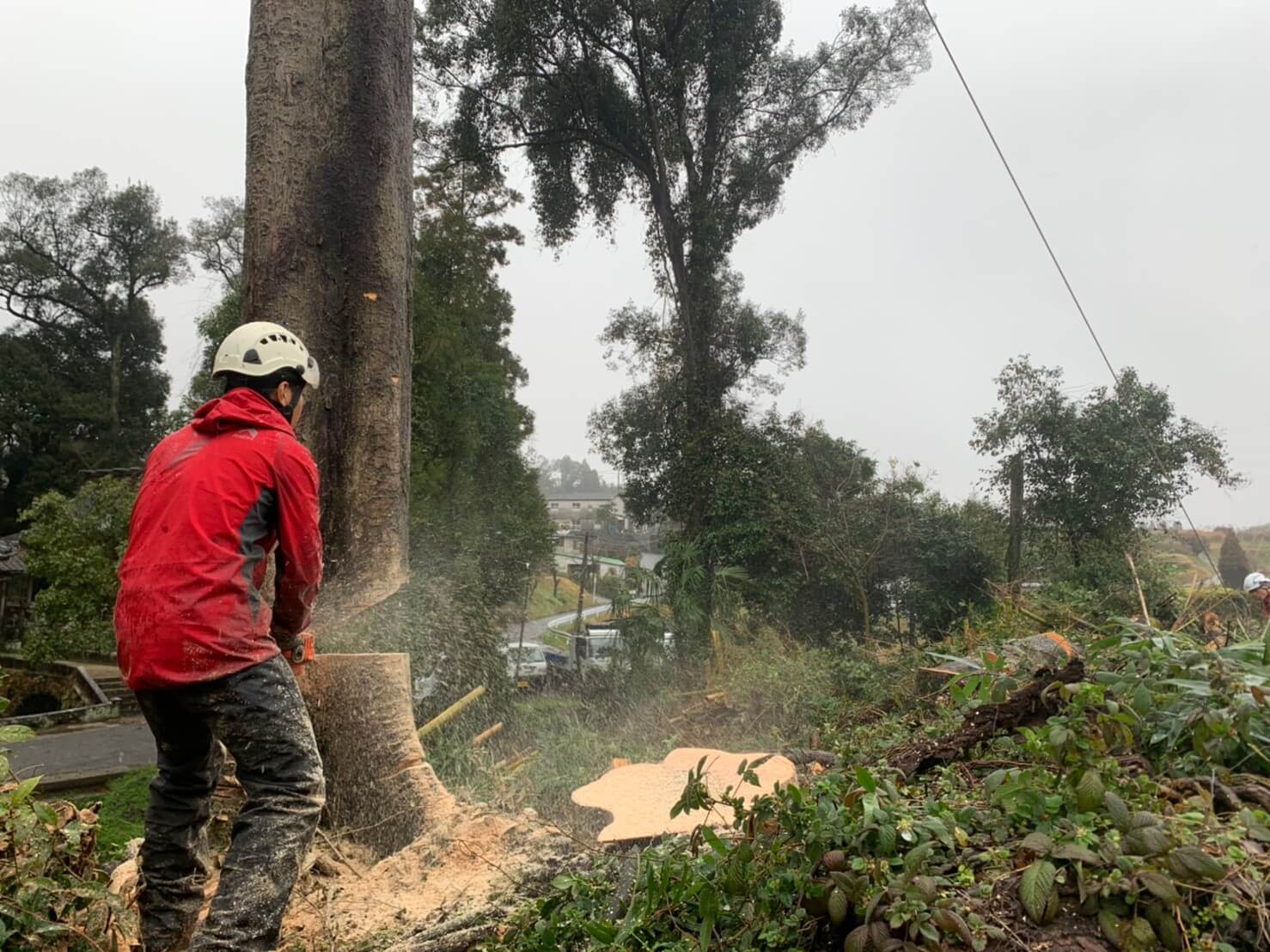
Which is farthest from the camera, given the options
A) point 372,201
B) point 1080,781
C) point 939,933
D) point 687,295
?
point 687,295

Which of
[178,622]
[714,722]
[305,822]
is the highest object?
[178,622]

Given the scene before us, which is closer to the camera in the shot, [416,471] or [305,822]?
[305,822]

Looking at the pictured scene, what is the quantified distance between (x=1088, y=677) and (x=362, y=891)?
2.58 m

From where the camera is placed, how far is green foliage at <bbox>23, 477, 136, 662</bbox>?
18.2 metres

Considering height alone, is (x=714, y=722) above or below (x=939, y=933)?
below

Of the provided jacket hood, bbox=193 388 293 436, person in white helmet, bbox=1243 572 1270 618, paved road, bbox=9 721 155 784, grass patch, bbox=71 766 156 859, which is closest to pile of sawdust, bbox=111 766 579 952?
jacket hood, bbox=193 388 293 436

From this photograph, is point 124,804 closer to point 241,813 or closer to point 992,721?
point 241,813

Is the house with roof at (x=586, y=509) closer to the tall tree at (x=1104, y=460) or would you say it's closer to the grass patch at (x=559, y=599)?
the grass patch at (x=559, y=599)

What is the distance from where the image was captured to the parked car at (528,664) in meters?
11.9

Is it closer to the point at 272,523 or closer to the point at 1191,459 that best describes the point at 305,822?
the point at 272,523

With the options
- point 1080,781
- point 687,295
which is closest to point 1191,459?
point 687,295

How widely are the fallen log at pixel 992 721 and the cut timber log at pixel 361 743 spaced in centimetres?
184

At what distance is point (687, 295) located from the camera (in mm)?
17781

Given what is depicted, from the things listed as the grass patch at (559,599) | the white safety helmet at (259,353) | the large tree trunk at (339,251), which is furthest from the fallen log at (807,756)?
the grass patch at (559,599)
